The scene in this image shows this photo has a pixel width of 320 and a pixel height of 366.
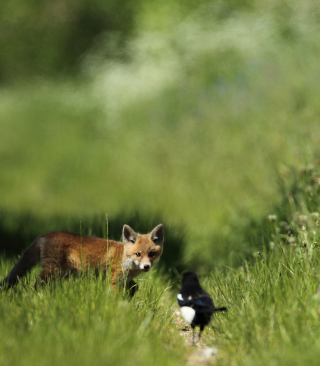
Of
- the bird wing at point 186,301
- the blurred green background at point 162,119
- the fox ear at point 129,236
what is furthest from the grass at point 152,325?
the blurred green background at point 162,119

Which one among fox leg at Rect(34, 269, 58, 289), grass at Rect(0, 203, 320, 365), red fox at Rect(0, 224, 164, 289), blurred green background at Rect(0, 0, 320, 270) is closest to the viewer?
grass at Rect(0, 203, 320, 365)

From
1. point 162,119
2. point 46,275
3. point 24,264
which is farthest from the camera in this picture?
point 162,119

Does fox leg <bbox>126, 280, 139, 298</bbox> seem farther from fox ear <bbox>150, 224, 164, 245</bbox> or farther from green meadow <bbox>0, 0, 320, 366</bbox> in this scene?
fox ear <bbox>150, 224, 164, 245</bbox>

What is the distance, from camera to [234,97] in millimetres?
14125

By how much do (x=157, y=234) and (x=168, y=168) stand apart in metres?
7.30

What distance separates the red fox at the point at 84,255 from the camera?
5.28m

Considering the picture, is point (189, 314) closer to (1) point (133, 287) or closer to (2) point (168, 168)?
(1) point (133, 287)

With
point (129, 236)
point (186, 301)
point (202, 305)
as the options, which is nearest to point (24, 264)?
point (129, 236)

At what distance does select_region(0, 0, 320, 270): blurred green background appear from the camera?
912 cm

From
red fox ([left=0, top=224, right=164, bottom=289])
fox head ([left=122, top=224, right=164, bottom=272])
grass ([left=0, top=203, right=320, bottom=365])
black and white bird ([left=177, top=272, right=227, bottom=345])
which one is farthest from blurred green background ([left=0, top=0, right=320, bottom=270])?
black and white bird ([left=177, top=272, right=227, bottom=345])

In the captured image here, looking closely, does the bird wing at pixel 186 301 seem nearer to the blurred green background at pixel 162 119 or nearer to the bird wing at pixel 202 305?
the bird wing at pixel 202 305

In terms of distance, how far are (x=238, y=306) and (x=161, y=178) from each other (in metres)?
7.73

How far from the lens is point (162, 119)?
15.5 metres

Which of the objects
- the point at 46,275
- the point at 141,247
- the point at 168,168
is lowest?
the point at 168,168
